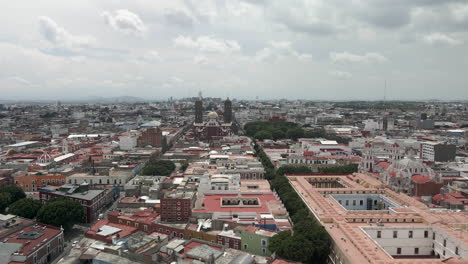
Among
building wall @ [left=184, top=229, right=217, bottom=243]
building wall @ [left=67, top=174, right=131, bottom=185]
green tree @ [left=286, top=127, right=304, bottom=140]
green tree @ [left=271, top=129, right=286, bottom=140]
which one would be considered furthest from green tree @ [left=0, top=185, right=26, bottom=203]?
green tree @ [left=286, top=127, right=304, bottom=140]

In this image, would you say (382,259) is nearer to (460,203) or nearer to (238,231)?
(238,231)

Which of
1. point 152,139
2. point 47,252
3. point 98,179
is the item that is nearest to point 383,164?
point 98,179

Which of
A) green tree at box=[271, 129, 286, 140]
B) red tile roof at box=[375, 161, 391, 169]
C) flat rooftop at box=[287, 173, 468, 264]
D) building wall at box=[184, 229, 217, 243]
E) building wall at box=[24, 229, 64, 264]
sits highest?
red tile roof at box=[375, 161, 391, 169]

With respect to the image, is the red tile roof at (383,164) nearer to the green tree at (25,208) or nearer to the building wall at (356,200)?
the building wall at (356,200)

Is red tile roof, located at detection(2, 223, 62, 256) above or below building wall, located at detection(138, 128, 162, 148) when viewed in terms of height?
below

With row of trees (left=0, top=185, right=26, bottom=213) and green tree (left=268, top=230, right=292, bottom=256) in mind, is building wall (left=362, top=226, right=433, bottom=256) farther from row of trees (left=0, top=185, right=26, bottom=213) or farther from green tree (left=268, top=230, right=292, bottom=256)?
row of trees (left=0, top=185, right=26, bottom=213)

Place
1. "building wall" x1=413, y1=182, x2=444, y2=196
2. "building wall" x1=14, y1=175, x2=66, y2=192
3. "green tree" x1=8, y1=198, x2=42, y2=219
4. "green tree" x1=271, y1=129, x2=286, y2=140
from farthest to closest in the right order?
1. "green tree" x1=271, y1=129, x2=286, y2=140
2. "building wall" x1=14, y1=175, x2=66, y2=192
3. "building wall" x1=413, y1=182, x2=444, y2=196
4. "green tree" x1=8, y1=198, x2=42, y2=219

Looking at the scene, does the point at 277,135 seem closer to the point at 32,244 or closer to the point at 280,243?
the point at 280,243
